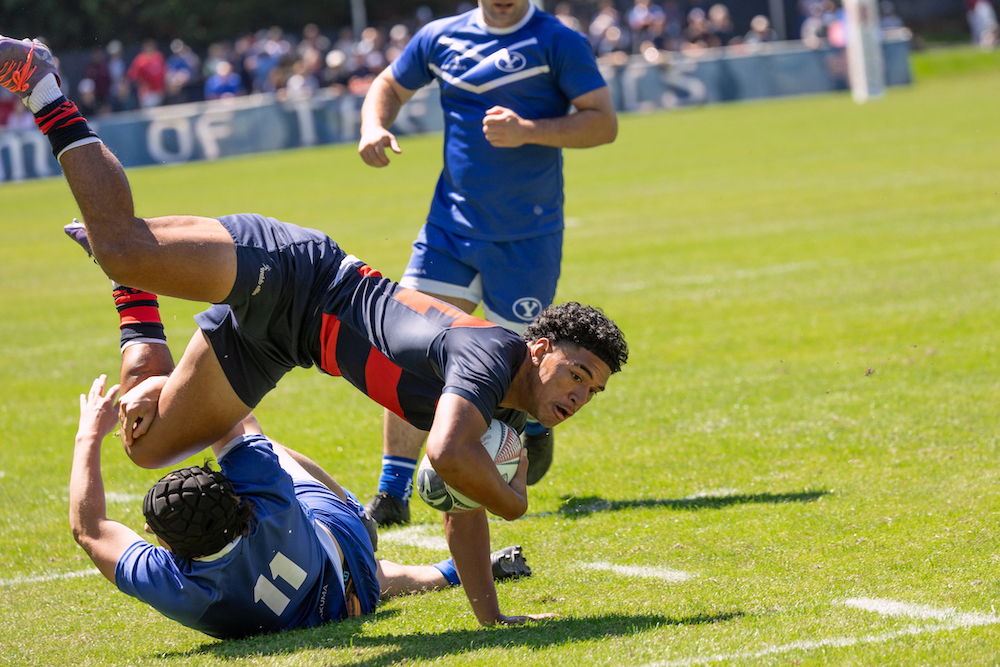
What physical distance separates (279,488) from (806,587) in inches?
72.9

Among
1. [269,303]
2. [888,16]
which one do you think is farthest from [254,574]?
[888,16]

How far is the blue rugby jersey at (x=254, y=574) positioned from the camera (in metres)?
3.96

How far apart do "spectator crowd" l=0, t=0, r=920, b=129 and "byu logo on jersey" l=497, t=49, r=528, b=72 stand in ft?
85.7

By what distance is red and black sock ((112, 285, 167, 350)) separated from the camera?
538 cm

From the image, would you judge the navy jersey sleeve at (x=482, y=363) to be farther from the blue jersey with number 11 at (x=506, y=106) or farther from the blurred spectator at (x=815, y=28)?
the blurred spectator at (x=815, y=28)

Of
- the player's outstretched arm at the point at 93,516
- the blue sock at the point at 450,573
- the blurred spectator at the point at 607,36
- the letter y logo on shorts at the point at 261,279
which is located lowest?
the blurred spectator at the point at 607,36

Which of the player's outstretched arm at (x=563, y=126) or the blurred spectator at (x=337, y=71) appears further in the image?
the blurred spectator at (x=337, y=71)

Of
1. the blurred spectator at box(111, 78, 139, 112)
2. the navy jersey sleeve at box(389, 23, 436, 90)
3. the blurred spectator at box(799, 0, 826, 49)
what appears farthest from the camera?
the blurred spectator at box(799, 0, 826, 49)

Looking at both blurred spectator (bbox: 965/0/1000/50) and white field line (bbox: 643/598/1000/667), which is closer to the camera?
white field line (bbox: 643/598/1000/667)

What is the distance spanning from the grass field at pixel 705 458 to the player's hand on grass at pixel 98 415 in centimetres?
68

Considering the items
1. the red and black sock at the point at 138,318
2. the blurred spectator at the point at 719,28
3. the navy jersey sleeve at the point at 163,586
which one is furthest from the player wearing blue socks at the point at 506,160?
the blurred spectator at the point at 719,28

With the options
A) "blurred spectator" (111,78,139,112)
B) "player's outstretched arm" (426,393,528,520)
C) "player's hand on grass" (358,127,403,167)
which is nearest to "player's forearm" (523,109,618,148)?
"player's hand on grass" (358,127,403,167)

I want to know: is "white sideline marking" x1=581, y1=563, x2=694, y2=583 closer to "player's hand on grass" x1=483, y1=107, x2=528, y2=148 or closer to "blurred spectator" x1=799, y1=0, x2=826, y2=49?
"player's hand on grass" x1=483, y1=107, x2=528, y2=148

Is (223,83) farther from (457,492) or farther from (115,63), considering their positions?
(457,492)
